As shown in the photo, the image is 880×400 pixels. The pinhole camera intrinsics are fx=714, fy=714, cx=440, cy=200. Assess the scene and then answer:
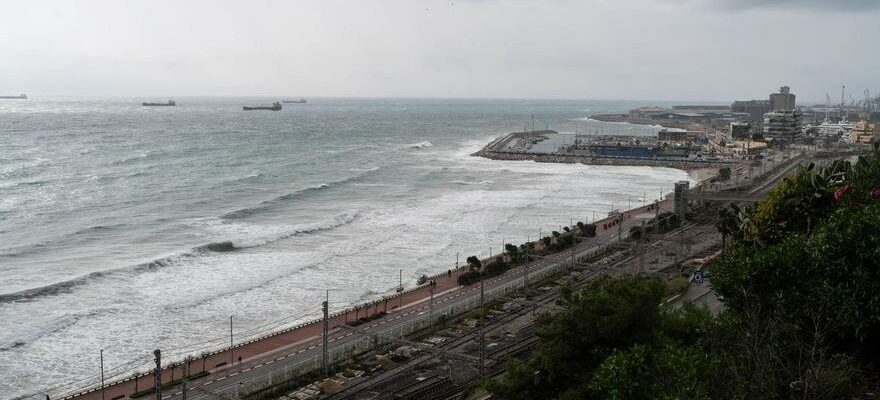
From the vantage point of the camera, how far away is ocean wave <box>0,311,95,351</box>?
1346 inches

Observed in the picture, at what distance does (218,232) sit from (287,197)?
1715 centimetres

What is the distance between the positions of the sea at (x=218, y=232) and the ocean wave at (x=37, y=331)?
99mm

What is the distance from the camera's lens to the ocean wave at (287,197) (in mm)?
63772

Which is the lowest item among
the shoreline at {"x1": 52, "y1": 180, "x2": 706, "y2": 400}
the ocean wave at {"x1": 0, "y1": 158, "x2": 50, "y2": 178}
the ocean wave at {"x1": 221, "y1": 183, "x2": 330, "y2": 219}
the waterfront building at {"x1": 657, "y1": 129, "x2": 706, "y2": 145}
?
the shoreline at {"x1": 52, "y1": 180, "x2": 706, "y2": 400}

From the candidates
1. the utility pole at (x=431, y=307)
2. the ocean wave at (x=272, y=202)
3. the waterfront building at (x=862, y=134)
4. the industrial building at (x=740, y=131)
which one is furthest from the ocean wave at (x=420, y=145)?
the utility pole at (x=431, y=307)

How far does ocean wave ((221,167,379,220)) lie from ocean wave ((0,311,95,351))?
25.3m

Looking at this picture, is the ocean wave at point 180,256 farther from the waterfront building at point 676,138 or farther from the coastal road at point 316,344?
the waterfront building at point 676,138

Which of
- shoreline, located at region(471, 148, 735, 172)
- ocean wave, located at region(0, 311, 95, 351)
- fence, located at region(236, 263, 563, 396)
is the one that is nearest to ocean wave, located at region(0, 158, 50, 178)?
ocean wave, located at region(0, 311, 95, 351)

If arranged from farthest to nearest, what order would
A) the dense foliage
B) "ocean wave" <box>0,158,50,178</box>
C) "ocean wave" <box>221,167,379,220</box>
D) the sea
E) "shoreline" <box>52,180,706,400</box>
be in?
1. "ocean wave" <box>0,158,50,178</box>
2. "ocean wave" <box>221,167,379,220</box>
3. the sea
4. "shoreline" <box>52,180,706,400</box>
5. the dense foliage

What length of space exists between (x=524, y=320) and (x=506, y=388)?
16198mm

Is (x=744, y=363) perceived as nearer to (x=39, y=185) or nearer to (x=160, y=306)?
(x=160, y=306)

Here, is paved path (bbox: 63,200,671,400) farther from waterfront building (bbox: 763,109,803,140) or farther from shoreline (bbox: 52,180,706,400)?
waterfront building (bbox: 763,109,803,140)

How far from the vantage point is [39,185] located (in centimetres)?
7675

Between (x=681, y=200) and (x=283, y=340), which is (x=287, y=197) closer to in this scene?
(x=681, y=200)
